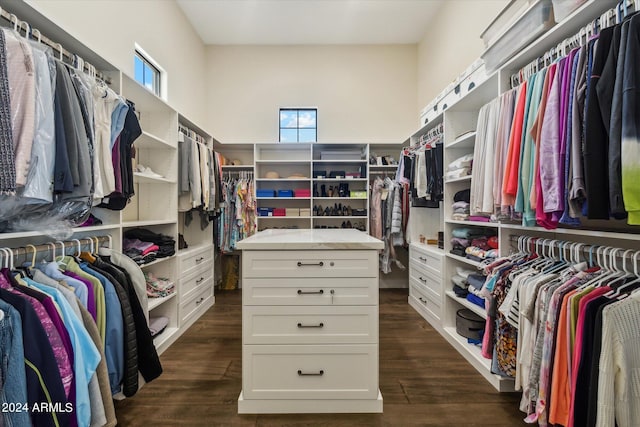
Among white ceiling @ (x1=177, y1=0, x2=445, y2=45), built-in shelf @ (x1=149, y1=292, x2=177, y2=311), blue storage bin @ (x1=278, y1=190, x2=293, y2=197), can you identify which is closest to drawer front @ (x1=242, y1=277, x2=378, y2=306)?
built-in shelf @ (x1=149, y1=292, x2=177, y2=311)

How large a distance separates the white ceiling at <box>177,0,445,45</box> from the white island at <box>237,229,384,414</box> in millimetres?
3385

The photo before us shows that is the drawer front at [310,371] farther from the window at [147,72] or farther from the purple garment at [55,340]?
the window at [147,72]

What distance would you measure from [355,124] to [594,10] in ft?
10.2

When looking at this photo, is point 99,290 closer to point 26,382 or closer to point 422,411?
point 26,382

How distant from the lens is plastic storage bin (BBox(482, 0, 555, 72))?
1.50 metres

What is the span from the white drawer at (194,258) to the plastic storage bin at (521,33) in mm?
3014

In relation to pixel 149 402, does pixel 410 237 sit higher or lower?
higher

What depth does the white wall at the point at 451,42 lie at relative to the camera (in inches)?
104

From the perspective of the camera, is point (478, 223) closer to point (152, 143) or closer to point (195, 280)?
point (195, 280)

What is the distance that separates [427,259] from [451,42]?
2.52 meters

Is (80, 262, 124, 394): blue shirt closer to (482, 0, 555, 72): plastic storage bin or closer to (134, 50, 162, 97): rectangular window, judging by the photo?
(134, 50, 162, 97): rectangular window

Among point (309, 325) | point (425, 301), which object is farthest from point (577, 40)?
point (425, 301)

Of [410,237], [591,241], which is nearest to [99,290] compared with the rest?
[591,241]

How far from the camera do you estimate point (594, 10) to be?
1.25m
